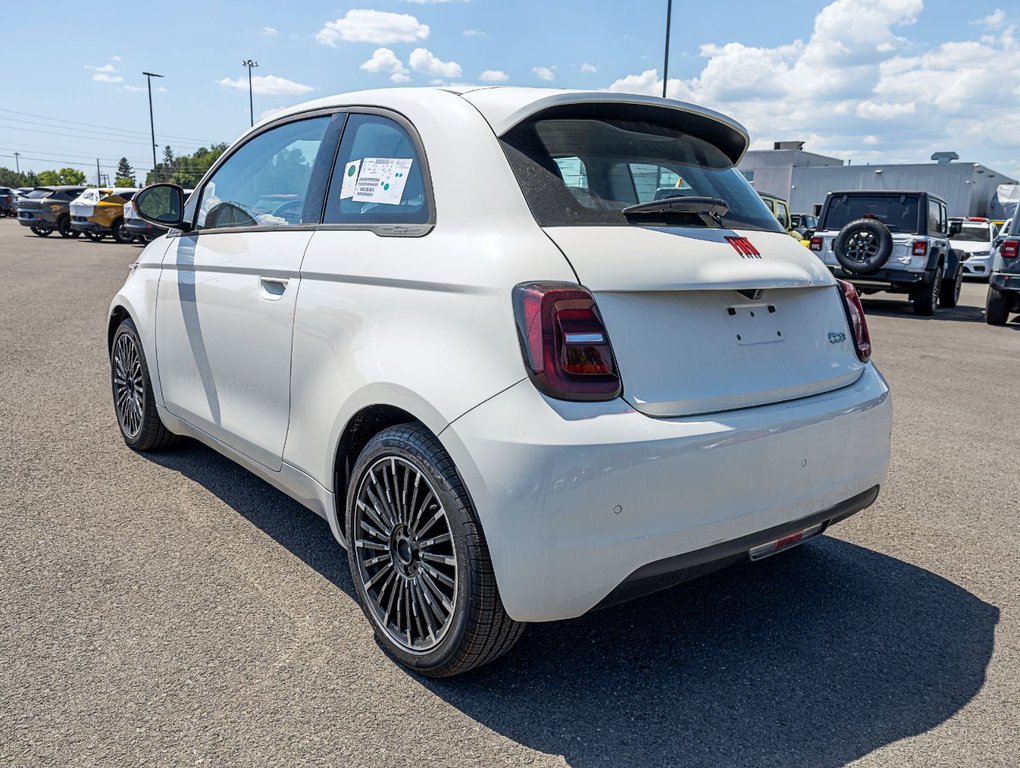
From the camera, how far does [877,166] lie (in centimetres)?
3731

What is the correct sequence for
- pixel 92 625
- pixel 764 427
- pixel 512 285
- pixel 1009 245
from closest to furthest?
pixel 512 285
pixel 764 427
pixel 92 625
pixel 1009 245

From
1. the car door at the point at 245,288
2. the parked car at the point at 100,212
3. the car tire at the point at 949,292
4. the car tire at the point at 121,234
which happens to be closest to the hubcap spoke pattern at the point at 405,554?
the car door at the point at 245,288

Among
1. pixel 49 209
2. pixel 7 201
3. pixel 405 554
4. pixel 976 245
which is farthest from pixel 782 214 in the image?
pixel 7 201

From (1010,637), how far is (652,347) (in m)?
1.81

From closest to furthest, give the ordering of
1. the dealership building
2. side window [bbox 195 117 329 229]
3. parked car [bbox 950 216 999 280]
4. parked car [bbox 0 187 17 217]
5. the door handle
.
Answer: the door handle
side window [bbox 195 117 329 229]
parked car [bbox 950 216 999 280]
the dealership building
parked car [bbox 0 187 17 217]

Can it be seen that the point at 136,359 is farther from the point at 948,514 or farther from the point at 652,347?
the point at 948,514

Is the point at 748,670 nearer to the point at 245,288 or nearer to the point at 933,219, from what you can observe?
the point at 245,288

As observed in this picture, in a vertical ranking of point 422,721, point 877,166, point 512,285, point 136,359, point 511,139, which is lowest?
point 422,721

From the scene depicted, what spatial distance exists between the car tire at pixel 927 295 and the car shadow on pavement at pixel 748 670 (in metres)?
11.6

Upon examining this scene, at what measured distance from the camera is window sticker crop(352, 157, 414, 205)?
114 inches

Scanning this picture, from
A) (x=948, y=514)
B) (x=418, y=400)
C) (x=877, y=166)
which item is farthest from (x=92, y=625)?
(x=877, y=166)

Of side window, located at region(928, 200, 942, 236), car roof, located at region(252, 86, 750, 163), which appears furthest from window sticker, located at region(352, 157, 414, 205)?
side window, located at region(928, 200, 942, 236)

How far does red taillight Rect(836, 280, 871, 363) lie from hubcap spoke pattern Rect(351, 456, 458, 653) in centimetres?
166

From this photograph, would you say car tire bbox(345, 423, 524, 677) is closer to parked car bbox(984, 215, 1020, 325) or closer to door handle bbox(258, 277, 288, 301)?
door handle bbox(258, 277, 288, 301)
